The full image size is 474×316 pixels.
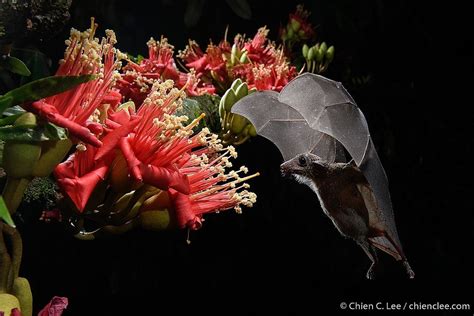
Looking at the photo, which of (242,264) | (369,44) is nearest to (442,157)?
(369,44)

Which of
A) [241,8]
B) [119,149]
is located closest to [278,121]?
[119,149]

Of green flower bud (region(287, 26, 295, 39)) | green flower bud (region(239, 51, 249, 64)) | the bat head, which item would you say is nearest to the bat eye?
the bat head

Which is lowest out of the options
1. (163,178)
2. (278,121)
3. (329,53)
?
(163,178)

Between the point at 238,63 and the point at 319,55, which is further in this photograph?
the point at 319,55

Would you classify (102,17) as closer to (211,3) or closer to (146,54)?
(146,54)

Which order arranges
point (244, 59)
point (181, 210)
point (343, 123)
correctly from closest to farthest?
1. point (181, 210)
2. point (343, 123)
3. point (244, 59)

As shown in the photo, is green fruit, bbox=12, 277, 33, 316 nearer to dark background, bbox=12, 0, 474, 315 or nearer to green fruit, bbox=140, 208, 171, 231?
green fruit, bbox=140, 208, 171, 231

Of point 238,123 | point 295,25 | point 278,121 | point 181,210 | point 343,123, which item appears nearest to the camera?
point 181,210

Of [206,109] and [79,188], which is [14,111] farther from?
[206,109]
